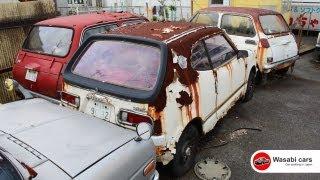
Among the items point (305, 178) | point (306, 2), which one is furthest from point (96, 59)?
point (306, 2)

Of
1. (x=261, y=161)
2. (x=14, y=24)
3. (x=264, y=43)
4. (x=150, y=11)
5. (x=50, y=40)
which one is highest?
(x=150, y=11)

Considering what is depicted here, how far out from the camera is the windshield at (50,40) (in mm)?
5469

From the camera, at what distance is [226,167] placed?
4449 millimetres

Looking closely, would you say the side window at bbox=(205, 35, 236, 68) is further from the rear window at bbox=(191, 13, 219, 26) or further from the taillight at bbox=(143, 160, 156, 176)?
the rear window at bbox=(191, 13, 219, 26)

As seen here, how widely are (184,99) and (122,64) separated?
2.87 feet

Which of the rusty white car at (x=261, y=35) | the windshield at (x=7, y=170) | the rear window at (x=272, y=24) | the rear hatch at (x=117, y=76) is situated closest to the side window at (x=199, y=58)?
the rear hatch at (x=117, y=76)

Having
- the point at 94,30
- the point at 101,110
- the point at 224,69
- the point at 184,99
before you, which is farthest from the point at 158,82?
the point at 94,30

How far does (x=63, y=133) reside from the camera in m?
3.03

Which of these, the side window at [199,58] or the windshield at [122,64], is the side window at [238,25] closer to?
the side window at [199,58]

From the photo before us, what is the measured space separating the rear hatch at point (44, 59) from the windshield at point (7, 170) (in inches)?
120

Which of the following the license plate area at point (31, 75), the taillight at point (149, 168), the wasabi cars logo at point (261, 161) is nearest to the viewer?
the taillight at point (149, 168)

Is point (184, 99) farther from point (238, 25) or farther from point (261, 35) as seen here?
point (238, 25)

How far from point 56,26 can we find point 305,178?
15.1 ft

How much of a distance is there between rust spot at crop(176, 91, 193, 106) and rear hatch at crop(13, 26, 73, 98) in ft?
7.51
